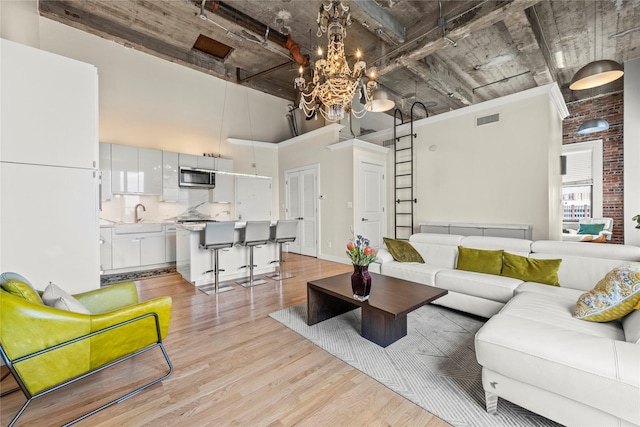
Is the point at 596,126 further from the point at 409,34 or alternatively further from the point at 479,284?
the point at 479,284

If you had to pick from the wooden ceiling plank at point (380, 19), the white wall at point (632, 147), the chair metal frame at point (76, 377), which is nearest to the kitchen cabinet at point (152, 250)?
the chair metal frame at point (76, 377)

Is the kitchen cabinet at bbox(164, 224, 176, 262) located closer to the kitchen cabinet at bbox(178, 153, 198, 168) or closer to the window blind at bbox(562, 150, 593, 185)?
the kitchen cabinet at bbox(178, 153, 198, 168)

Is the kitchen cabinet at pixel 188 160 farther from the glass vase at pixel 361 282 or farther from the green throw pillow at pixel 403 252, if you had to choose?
the glass vase at pixel 361 282

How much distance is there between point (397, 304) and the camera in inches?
88.9

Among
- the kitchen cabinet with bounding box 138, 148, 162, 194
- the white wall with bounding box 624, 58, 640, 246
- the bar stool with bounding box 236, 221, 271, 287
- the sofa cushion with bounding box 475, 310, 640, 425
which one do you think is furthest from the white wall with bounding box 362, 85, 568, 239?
the kitchen cabinet with bounding box 138, 148, 162, 194

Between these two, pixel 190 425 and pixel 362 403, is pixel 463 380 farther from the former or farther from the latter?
pixel 190 425

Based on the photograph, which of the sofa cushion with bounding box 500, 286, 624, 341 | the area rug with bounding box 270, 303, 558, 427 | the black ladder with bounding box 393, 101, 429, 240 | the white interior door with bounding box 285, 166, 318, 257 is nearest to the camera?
the area rug with bounding box 270, 303, 558, 427

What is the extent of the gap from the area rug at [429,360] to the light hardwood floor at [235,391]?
0.34 ft

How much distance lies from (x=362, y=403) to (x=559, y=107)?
216 inches

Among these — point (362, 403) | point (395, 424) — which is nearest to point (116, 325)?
point (362, 403)

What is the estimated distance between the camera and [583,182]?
6.84 meters

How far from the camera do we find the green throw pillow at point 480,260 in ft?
10.2

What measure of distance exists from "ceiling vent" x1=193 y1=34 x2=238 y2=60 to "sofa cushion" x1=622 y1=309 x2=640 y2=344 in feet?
23.1

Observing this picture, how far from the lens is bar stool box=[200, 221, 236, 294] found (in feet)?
12.4
